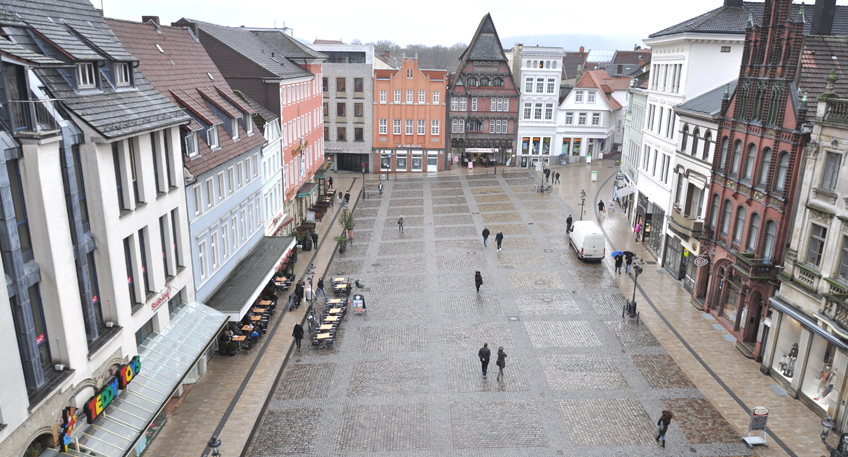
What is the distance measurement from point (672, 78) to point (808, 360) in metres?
21.1

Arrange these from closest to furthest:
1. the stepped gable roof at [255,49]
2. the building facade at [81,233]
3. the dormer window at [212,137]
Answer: the building facade at [81,233], the dormer window at [212,137], the stepped gable roof at [255,49]

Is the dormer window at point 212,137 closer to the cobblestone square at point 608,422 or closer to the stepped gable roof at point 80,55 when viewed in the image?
the stepped gable roof at point 80,55

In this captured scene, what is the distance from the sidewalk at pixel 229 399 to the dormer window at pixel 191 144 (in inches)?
322

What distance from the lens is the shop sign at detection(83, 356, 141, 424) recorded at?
13719 millimetres

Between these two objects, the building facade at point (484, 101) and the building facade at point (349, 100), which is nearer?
the building facade at point (349, 100)

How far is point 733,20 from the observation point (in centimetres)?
3291

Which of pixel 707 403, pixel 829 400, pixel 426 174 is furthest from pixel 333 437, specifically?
pixel 426 174

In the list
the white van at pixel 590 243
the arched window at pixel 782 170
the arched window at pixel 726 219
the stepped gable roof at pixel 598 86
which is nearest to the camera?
the arched window at pixel 782 170

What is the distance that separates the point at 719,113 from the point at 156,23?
27625 millimetres

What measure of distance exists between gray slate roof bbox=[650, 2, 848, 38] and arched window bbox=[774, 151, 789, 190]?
12.8 metres

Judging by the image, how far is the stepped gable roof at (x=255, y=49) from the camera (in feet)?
119

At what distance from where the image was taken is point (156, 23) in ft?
90.2

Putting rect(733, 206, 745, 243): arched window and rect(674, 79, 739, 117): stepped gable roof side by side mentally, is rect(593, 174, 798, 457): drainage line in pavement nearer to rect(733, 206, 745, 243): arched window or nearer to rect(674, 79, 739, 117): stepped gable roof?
rect(733, 206, 745, 243): arched window

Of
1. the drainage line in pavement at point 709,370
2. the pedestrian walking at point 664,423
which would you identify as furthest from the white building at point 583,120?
the pedestrian walking at point 664,423
